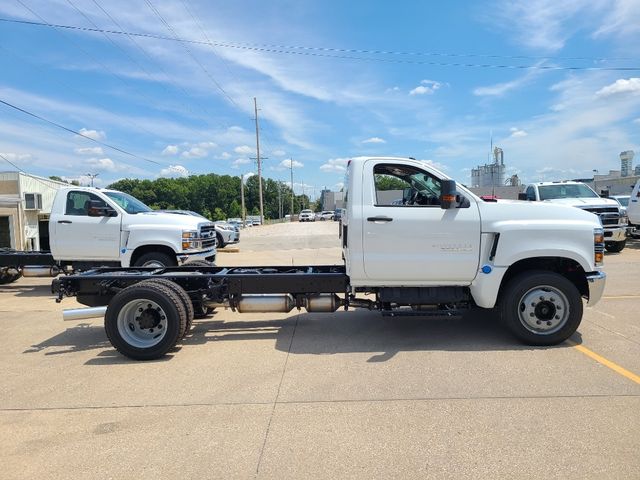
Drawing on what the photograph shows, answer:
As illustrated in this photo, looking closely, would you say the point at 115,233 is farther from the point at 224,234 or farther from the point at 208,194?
the point at 208,194

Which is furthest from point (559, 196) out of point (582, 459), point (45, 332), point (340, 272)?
point (45, 332)

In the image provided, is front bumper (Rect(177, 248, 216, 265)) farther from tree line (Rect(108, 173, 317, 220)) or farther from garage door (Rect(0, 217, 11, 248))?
tree line (Rect(108, 173, 317, 220))

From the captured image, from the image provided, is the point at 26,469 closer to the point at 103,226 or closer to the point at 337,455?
the point at 337,455

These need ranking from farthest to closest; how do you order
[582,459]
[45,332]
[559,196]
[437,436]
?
[559,196], [45,332], [437,436], [582,459]

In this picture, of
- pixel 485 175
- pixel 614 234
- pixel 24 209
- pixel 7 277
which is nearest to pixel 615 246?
pixel 614 234

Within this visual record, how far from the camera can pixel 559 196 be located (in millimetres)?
13703

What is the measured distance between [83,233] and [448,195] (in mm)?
7467

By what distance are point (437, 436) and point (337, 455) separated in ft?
2.58

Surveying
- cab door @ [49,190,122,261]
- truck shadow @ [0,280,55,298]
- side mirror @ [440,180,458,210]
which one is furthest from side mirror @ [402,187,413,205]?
truck shadow @ [0,280,55,298]

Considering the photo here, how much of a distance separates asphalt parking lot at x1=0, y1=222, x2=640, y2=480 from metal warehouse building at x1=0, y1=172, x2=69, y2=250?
20018mm

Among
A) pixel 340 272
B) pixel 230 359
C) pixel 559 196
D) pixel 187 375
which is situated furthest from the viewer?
pixel 559 196

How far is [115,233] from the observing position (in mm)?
8914

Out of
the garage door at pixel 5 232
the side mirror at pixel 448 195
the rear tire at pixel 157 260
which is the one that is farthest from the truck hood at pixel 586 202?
the garage door at pixel 5 232

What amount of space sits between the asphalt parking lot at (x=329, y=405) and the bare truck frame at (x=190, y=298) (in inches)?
14.9
